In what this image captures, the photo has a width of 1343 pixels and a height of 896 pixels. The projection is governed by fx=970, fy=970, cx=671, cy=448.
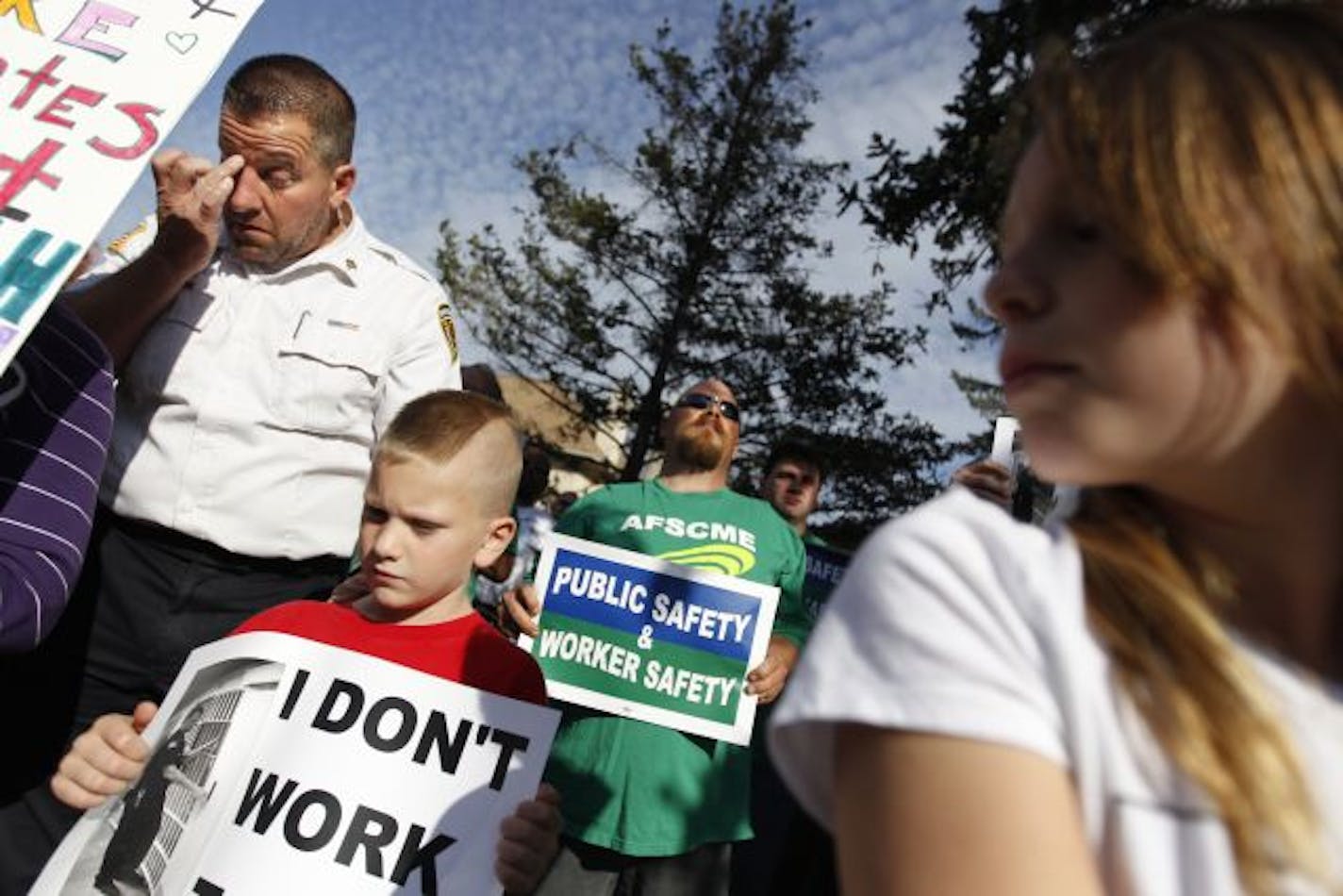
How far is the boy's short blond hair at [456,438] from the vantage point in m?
1.99

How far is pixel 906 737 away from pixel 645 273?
1613cm

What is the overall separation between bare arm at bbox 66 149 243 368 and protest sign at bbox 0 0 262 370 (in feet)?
1.27

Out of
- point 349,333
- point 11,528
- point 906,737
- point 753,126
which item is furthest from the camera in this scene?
point 753,126

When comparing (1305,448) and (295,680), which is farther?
(295,680)

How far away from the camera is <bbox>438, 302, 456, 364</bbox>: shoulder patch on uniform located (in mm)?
2740

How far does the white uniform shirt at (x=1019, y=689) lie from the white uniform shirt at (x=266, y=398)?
1.96 m

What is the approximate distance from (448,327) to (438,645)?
1.18 m

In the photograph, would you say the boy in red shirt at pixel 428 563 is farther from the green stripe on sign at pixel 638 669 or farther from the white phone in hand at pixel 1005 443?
the white phone in hand at pixel 1005 443

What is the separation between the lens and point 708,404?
12.6 feet

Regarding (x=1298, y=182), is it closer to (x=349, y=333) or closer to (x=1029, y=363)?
(x=1029, y=363)

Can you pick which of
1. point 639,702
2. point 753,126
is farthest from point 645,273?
point 639,702

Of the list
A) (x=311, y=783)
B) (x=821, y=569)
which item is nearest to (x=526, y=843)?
(x=311, y=783)

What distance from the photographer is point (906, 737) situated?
0.64 metres

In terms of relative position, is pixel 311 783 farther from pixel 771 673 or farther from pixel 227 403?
pixel 771 673
